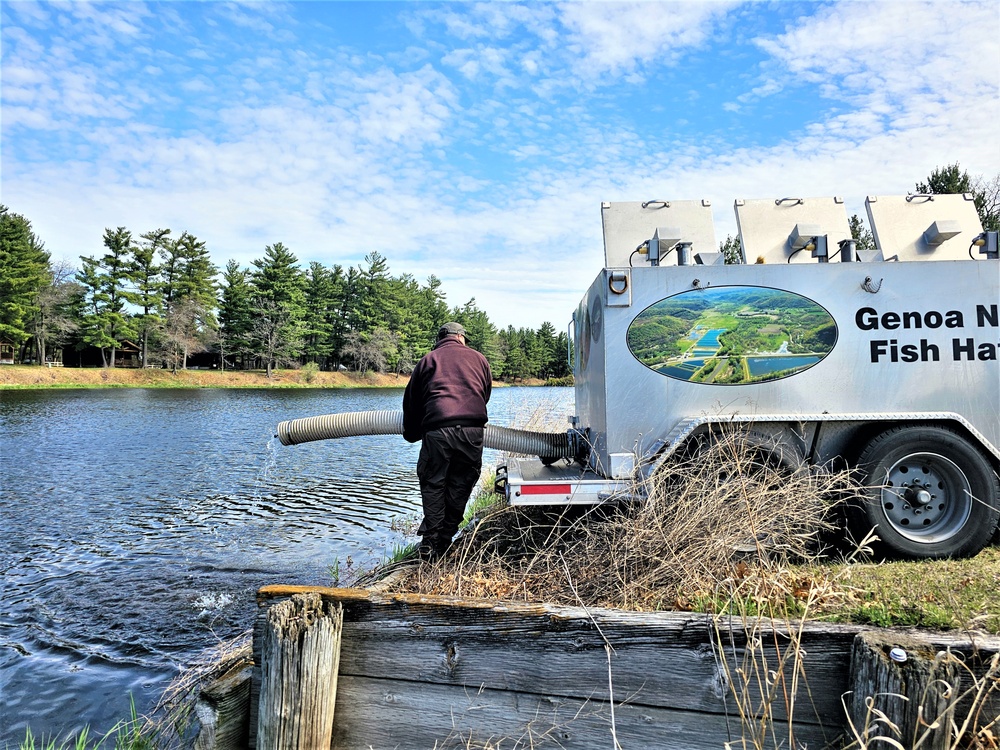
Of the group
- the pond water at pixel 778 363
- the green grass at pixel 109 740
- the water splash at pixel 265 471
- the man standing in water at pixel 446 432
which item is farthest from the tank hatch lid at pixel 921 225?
the water splash at pixel 265 471

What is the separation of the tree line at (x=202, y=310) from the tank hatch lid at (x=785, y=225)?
1556 inches

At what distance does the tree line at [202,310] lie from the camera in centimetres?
5434

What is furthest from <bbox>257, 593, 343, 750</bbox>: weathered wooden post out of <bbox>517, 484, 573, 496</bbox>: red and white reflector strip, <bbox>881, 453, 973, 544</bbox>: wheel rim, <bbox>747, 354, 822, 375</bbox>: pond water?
<bbox>881, 453, 973, 544</bbox>: wheel rim

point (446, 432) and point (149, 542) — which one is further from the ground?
point (446, 432)

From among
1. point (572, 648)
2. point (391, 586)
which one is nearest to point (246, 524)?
point (391, 586)

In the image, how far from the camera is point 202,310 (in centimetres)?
6166

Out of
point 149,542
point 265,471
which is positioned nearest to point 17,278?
point 265,471

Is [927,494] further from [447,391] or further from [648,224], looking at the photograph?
[447,391]

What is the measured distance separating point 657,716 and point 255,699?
1.74 meters

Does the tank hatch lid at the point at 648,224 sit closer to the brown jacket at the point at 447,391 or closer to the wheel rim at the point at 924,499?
the brown jacket at the point at 447,391

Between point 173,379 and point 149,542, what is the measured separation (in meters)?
51.5

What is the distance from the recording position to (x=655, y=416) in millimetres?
5363

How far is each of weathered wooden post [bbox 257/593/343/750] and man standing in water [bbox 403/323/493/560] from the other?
2631 mm

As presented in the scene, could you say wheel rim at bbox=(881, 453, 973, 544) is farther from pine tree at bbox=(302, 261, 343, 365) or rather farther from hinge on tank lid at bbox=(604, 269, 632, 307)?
pine tree at bbox=(302, 261, 343, 365)
